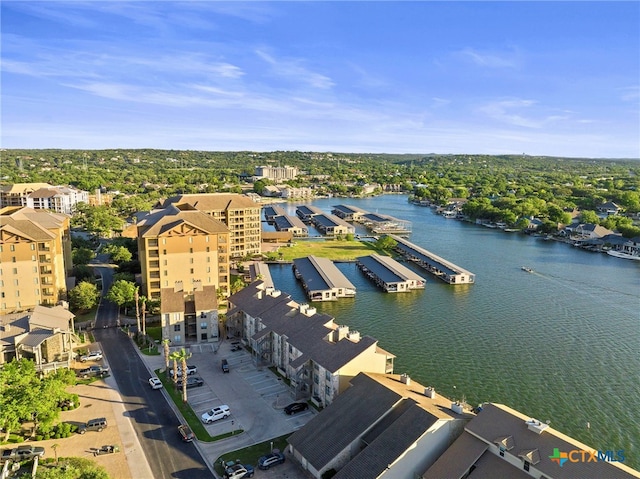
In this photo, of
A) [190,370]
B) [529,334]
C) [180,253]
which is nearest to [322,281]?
[180,253]

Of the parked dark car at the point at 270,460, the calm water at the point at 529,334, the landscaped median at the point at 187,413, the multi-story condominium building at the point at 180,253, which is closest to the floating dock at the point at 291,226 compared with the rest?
the calm water at the point at 529,334

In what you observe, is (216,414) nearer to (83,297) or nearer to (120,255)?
(83,297)

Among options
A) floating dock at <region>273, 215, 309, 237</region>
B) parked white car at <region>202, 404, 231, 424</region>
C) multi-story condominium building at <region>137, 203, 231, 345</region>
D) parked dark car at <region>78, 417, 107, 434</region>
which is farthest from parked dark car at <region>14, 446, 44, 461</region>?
floating dock at <region>273, 215, 309, 237</region>

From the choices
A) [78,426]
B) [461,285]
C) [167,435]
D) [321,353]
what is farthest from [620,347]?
[78,426]

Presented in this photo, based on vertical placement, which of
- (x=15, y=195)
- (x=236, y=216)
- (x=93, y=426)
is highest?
(x=236, y=216)

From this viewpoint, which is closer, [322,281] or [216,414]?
[216,414]
